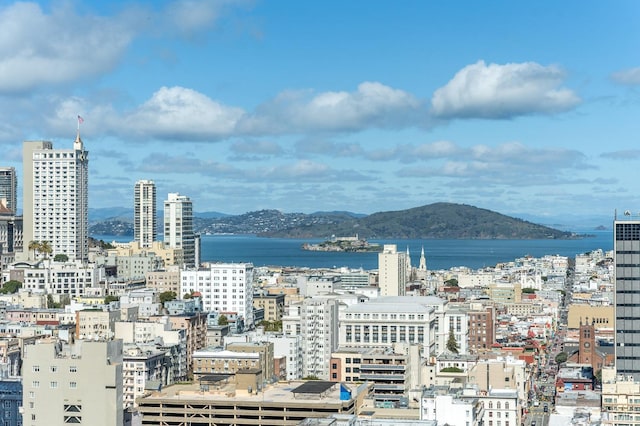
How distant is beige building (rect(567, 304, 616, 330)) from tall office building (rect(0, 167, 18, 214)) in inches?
2232

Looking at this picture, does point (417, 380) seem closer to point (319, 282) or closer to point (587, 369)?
point (587, 369)

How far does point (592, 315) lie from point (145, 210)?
49191 mm

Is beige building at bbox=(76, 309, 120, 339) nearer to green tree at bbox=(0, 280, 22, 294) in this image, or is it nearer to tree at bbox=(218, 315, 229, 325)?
tree at bbox=(218, 315, 229, 325)

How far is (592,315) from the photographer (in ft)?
268

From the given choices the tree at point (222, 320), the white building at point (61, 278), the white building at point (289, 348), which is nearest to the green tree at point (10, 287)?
the white building at point (61, 278)

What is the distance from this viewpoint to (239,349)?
5244 cm

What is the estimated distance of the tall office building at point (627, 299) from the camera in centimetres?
5103

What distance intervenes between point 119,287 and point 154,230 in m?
30.9

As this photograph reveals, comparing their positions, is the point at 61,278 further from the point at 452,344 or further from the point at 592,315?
the point at 592,315

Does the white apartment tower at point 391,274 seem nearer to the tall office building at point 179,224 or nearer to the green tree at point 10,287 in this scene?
the tall office building at point 179,224

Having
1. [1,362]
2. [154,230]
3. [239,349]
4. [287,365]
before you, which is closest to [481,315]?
[287,365]

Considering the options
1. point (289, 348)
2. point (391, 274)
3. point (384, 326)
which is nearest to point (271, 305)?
point (391, 274)

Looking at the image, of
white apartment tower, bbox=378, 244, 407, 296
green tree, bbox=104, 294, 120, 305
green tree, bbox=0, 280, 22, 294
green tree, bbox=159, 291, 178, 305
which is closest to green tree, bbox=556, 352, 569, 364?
white apartment tower, bbox=378, 244, 407, 296

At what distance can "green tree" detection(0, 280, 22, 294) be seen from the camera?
8288 cm
